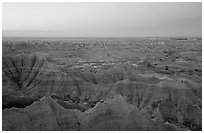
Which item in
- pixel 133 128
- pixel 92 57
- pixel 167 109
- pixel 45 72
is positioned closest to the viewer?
pixel 133 128

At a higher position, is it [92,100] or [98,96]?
[98,96]

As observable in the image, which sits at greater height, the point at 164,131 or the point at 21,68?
the point at 21,68

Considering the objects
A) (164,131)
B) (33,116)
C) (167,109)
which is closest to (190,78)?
(167,109)

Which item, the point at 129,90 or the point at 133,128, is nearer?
the point at 133,128

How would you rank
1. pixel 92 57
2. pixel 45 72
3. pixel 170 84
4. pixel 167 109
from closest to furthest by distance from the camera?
1. pixel 167 109
2. pixel 170 84
3. pixel 45 72
4. pixel 92 57

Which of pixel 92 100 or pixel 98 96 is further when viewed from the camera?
pixel 98 96

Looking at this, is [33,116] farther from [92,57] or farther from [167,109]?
[92,57]
